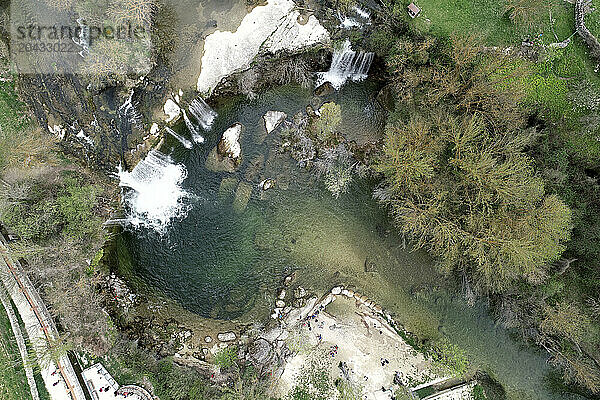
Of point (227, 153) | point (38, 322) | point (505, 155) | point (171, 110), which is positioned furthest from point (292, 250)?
point (38, 322)

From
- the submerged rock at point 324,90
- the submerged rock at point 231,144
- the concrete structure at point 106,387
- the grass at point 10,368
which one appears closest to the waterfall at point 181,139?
the submerged rock at point 231,144

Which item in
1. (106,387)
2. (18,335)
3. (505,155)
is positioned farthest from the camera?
(106,387)

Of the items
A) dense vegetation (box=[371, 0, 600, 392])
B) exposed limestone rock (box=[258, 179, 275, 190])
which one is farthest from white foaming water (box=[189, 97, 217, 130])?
dense vegetation (box=[371, 0, 600, 392])

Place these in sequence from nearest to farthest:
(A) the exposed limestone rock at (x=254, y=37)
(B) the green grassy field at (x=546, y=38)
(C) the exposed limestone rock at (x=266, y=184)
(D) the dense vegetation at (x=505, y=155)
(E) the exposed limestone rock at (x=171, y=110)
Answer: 1. (D) the dense vegetation at (x=505, y=155)
2. (B) the green grassy field at (x=546, y=38)
3. (A) the exposed limestone rock at (x=254, y=37)
4. (E) the exposed limestone rock at (x=171, y=110)
5. (C) the exposed limestone rock at (x=266, y=184)

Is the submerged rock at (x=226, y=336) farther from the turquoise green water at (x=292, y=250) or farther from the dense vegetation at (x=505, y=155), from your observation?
the dense vegetation at (x=505, y=155)

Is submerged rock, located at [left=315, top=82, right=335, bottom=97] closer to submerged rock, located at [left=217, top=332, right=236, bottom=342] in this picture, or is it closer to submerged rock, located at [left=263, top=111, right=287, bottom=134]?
submerged rock, located at [left=263, top=111, right=287, bottom=134]

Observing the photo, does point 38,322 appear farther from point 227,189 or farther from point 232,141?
point 232,141
